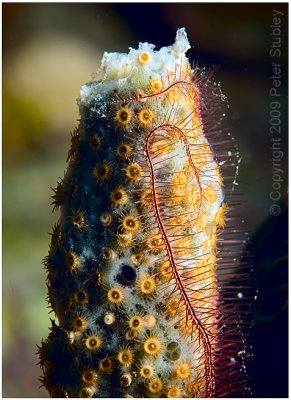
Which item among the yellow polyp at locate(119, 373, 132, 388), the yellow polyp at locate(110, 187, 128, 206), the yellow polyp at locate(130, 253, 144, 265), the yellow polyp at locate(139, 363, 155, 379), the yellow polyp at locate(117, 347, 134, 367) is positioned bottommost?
the yellow polyp at locate(119, 373, 132, 388)

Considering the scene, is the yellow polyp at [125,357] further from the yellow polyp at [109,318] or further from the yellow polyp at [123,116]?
the yellow polyp at [123,116]

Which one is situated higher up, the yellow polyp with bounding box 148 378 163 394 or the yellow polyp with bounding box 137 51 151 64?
the yellow polyp with bounding box 137 51 151 64

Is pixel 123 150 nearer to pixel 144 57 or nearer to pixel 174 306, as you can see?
pixel 144 57

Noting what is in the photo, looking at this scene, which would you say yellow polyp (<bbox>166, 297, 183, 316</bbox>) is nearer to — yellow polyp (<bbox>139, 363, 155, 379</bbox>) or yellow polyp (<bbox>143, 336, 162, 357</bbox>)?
yellow polyp (<bbox>143, 336, 162, 357</bbox>)

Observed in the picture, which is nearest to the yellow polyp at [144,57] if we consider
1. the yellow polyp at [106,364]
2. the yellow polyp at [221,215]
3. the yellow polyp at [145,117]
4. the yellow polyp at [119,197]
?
the yellow polyp at [145,117]

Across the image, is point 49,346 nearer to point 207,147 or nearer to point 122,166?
point 122,166

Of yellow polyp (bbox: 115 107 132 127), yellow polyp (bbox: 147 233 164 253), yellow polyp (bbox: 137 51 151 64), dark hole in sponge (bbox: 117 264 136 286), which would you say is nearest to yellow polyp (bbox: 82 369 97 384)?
dark hole in sponge (bbox: 117 264 136 286)

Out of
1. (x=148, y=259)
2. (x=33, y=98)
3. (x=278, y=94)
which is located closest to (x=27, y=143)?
(x=33, y=98)
